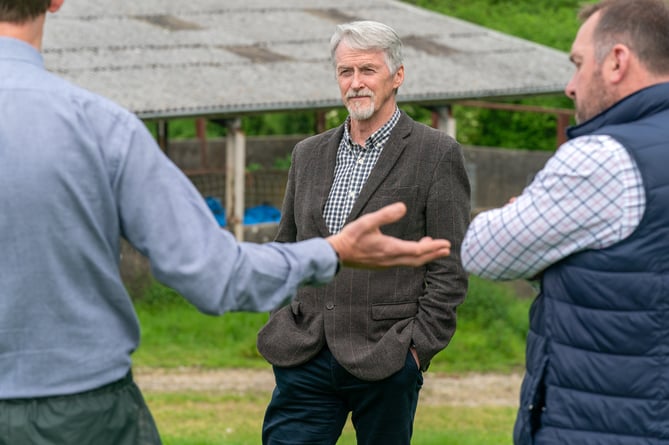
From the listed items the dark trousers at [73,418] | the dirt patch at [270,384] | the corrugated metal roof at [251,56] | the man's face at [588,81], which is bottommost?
the dirt patch at [270,384]

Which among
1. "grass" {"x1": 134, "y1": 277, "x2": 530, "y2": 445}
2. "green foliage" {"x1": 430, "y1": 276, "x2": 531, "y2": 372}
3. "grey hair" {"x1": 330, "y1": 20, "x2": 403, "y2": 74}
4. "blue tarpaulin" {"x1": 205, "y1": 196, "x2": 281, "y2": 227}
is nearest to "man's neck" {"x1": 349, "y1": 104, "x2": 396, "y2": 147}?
"grey hair" {"x1": 330, "y1": 20, "x2": 403, "y2": 74}

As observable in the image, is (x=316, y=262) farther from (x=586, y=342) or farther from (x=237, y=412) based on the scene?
(x=237, y=412)

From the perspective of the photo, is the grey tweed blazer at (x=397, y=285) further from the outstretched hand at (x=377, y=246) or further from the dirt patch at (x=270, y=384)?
the dirt patch at (x=270, y=384)

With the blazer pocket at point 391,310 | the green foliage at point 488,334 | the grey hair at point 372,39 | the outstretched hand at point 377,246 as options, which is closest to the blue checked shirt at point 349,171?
the grey hair at point 372,39

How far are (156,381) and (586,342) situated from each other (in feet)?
28.6

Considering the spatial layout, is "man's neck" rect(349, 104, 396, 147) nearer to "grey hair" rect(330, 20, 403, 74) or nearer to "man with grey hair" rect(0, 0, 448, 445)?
"grey hair" rect(330, 20, 403, 74)

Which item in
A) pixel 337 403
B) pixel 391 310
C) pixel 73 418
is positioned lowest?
pixel 337 403

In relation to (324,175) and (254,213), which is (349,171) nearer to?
(324,175)

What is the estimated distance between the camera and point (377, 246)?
3.41m

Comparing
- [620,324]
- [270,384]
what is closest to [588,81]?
[620,324]

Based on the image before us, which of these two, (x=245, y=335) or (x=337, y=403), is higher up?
(x=337, y=403)

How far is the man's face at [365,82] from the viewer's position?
4938 millimetres

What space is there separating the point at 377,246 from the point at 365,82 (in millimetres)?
1638

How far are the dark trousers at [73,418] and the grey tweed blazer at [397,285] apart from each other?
1637 millimetres
